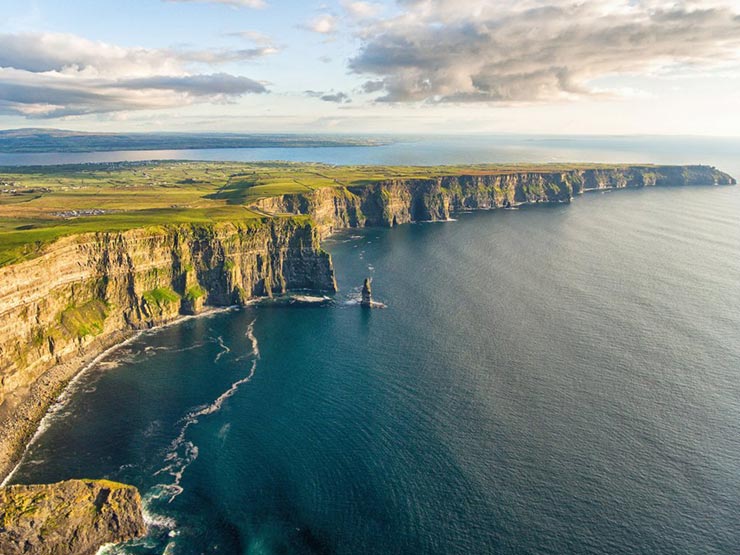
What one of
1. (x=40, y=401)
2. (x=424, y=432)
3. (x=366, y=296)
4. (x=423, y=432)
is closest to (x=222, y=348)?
(x=40, y=401)

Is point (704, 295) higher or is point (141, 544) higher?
point (704, 295)

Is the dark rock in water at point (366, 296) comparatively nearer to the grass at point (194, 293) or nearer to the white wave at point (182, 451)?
the grass at point (194, 293)

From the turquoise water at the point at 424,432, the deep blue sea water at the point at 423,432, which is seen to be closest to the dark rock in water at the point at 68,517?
the deep blue sea water at the point at 423,432

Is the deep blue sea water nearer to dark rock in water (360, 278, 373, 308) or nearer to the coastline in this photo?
the coastline

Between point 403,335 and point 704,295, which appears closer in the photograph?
point 403,335

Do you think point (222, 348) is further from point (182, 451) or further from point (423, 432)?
point (423, 432)

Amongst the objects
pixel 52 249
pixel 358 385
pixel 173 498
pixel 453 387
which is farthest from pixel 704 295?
pixel 52 249

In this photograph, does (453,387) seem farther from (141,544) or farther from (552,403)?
(141,544)

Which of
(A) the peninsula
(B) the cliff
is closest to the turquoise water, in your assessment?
(B) the cliff
